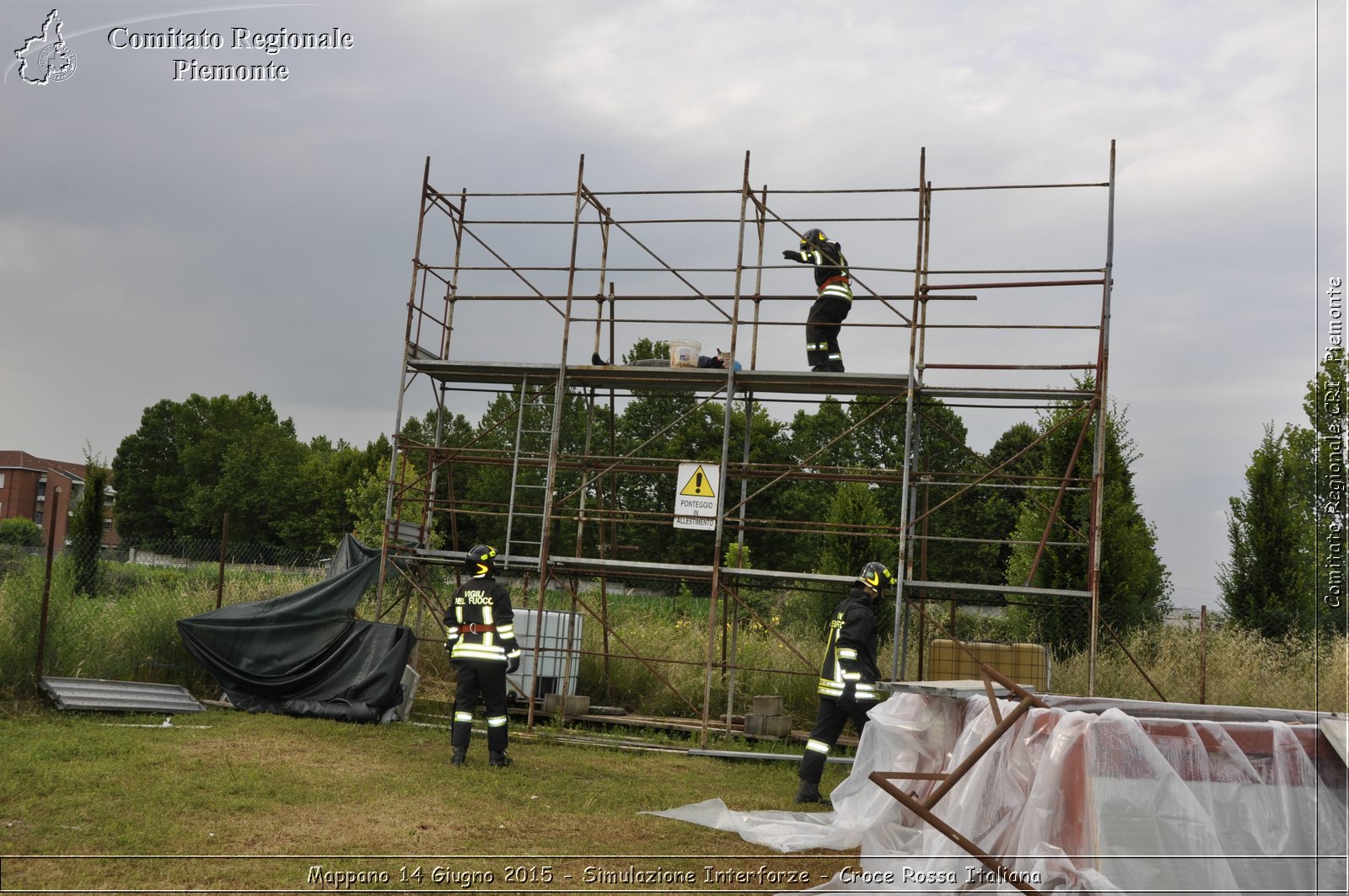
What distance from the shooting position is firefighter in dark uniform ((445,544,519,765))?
984 cm

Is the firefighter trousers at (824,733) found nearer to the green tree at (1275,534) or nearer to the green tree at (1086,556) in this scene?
the green tree at (1086,556)

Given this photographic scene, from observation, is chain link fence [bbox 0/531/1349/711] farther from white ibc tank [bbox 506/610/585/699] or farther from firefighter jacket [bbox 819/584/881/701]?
firefighter jacket [bbox 819/584/881/701]

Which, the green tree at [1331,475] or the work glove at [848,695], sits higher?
the green tree at [1331,475]

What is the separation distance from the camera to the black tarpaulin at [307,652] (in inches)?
476

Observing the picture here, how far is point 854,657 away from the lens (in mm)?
8945

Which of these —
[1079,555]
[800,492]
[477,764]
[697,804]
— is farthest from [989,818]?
[800,492]

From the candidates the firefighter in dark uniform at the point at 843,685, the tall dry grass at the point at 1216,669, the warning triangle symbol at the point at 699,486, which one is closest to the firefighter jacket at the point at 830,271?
the warning triangle symbol at the point at 699,486

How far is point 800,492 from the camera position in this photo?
3934cm

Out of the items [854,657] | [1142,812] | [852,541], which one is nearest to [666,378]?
[854,657]

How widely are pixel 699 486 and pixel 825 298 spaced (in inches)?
99.4

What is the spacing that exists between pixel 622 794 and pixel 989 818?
397cm

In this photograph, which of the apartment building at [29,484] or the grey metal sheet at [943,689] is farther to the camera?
the apartment building at [29,484]

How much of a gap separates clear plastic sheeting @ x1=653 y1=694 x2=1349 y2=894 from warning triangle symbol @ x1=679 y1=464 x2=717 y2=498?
6407 mm

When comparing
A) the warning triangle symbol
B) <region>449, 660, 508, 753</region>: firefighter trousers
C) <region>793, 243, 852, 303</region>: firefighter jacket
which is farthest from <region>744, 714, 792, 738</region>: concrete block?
<region>793, 243, 852, 303</region>: firefighter jacket
